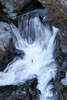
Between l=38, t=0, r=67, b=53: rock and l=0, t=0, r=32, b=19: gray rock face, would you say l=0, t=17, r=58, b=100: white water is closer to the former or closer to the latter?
l=0, t=0, r=32, b=19: gray rock face

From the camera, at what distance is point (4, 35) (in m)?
5.38

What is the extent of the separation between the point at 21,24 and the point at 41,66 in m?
1.75

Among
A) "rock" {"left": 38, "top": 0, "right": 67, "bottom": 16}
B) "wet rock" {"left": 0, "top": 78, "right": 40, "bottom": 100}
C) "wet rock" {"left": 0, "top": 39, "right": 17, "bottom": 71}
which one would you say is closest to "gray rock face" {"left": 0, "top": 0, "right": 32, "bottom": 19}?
"wet rock" {"left": 0, "top": 39, "right": 17, "bottom": 71}

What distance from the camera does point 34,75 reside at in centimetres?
515

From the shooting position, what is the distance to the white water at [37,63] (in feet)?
16.2

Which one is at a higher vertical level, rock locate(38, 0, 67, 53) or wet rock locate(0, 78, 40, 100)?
rock locate(38, 0, 67, 53)

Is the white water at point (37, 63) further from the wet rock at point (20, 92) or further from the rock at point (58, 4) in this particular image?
the rock at point (58, 4)

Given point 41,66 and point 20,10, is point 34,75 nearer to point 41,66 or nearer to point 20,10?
point 41,66

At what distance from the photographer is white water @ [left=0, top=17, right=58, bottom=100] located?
4.92 metres

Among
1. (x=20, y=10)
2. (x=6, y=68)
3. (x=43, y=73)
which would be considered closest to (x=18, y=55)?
(x=6, y=68)

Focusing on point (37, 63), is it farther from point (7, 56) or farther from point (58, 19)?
point (58, 19)

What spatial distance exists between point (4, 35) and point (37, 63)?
1405mm

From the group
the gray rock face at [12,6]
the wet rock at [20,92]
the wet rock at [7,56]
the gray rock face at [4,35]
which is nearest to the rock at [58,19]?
the gray rock face at [4,35]

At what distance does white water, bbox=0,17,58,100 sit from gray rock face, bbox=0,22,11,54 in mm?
428
